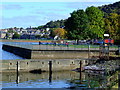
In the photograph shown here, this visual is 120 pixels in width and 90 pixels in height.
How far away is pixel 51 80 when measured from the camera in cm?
5662

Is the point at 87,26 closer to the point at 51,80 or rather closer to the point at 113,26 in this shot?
the point at 113,26

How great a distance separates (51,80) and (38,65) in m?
8.88

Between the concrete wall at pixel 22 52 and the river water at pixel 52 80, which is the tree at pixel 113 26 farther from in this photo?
the river water at pixel 52 80

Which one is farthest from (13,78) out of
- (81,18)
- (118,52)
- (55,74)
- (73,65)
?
(81,18)

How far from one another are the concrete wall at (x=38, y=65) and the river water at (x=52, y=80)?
1097 millimetres

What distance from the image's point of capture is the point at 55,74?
209 ft

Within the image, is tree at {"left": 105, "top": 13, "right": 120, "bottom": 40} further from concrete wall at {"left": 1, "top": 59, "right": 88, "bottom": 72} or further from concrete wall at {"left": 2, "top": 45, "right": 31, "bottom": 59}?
concrete wall at {"left": 1, "top": 59, "right": 88, "bottom": 72}

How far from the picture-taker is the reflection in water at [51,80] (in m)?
51.0

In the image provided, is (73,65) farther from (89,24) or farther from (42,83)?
(89,24)

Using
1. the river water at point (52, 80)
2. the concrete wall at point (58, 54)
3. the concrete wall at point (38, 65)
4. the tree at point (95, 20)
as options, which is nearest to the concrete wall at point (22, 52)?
the concrete wall at point (58, 54)

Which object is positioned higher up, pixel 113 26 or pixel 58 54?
pixel 113 26

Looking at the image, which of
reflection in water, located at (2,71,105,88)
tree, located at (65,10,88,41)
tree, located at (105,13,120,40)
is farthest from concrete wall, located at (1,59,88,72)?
tree, located at (105,13,120,40)

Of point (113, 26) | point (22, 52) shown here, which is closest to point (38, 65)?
point (22, 52)

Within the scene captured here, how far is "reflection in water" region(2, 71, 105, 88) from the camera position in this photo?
51.0 metres
